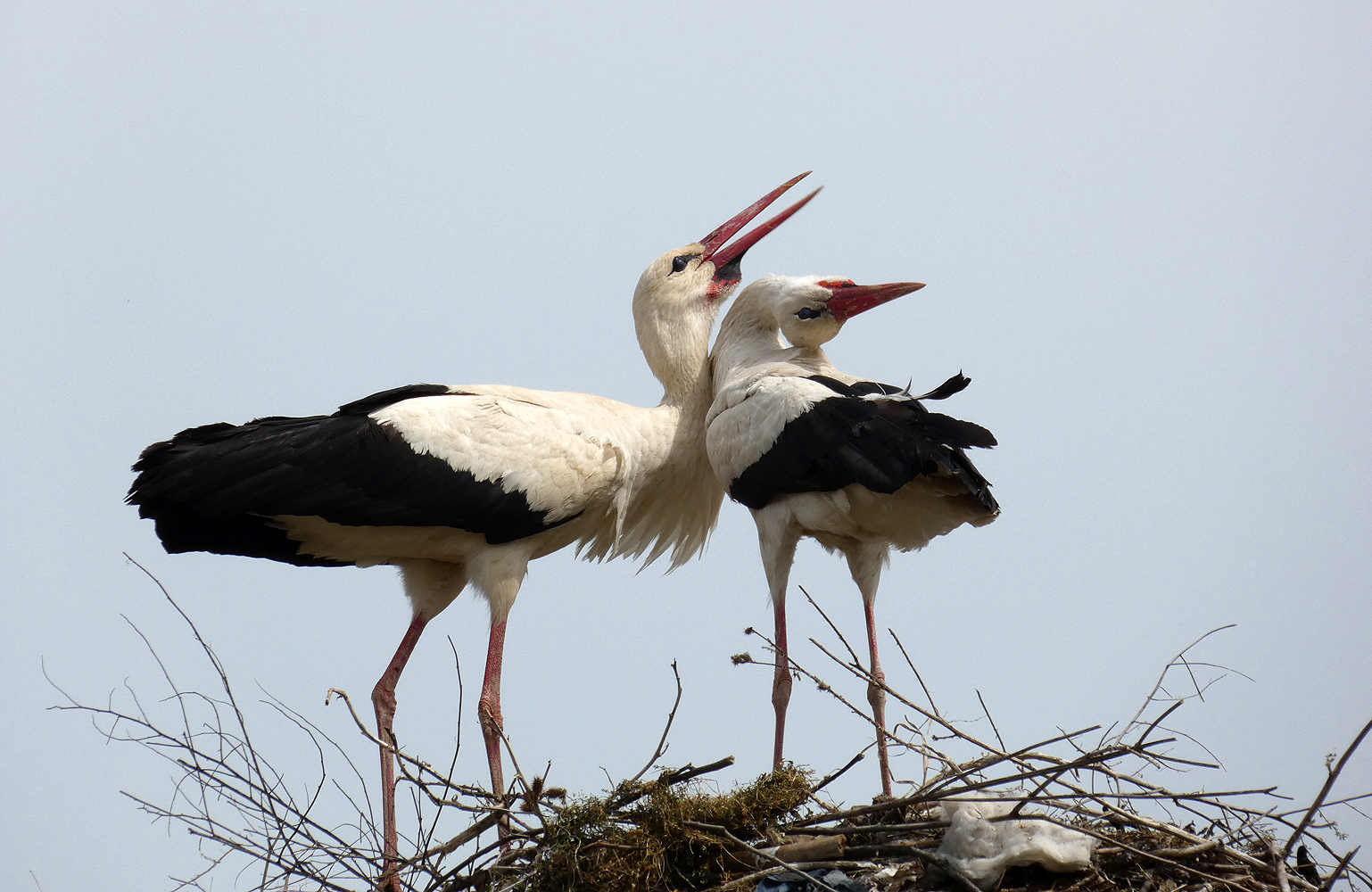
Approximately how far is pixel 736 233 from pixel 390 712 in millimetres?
2890

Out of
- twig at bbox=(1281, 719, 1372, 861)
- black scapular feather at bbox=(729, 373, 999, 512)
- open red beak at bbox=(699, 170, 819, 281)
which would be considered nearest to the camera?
twig at bbox=(1281, 719, 1372, 861)

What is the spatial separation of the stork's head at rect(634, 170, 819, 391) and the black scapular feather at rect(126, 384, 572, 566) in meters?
1.23

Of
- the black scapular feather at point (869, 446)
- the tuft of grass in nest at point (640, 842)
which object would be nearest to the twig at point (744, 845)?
the tuft of grass in nest at point (640, 842)

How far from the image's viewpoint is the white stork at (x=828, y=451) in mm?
4875

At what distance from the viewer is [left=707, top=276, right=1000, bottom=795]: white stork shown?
4875 millimetres

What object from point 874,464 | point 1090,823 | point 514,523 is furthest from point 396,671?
point 1090,823

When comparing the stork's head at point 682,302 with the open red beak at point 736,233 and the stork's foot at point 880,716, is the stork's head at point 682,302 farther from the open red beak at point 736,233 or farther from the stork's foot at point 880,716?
the stork's foot at point 880,716

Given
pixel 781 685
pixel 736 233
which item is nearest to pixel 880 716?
pixel 781 685

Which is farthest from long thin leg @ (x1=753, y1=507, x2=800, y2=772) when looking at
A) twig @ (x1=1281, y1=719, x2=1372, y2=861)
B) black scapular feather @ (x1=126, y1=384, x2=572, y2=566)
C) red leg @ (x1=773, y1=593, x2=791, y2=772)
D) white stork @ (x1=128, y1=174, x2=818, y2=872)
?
twig @ (x1=1281, y1=719, x2=1372, y2=861)

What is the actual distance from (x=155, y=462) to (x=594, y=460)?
67.3 inches

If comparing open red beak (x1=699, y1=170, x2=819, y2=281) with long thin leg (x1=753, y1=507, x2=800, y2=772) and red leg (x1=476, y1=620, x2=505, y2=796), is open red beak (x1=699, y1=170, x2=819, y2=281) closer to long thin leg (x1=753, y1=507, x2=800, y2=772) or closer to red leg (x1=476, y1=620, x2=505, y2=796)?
long thin leg (x1=753, y1=507, x2=800, y2=772)

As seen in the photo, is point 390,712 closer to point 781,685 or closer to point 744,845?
point 781,685

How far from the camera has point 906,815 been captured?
14.2 ft

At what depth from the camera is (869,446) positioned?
4.94 m
